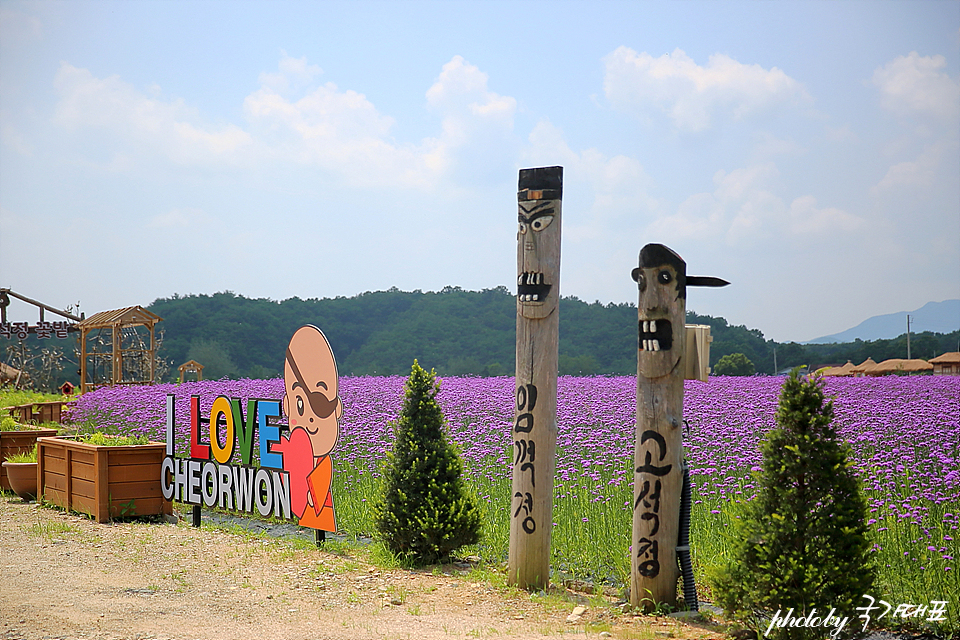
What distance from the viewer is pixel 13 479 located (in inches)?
383

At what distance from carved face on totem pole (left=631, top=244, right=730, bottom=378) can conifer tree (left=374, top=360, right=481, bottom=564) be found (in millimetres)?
1982

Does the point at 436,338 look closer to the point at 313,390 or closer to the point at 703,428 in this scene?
the point at 703,428

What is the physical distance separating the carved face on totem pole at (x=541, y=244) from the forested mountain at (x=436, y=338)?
21152 millimetres

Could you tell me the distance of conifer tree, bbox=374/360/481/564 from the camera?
6125mm

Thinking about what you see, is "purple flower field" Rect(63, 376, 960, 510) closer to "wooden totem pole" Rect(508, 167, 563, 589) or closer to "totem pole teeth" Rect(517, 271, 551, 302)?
"wooden totem pole" Rect(508, 167, 563, 589)

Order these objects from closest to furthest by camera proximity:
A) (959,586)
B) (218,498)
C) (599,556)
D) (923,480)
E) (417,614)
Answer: (959,586), (417,614), (599,556), (923,480), (218,498)

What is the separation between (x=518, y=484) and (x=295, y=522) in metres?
3.49

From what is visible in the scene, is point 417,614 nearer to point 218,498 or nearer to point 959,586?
point 959,586

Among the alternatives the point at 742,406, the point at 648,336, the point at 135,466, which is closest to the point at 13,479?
the point at 135,466

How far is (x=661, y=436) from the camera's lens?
4.94m

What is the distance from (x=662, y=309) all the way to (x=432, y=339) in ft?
92.1

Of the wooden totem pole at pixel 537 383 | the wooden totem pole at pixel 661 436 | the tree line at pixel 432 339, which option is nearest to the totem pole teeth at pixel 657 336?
the wooden totem pole at pixel 661 436

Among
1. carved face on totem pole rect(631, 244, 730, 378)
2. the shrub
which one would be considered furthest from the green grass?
the shrub

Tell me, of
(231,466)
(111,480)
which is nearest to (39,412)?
(111,480)
